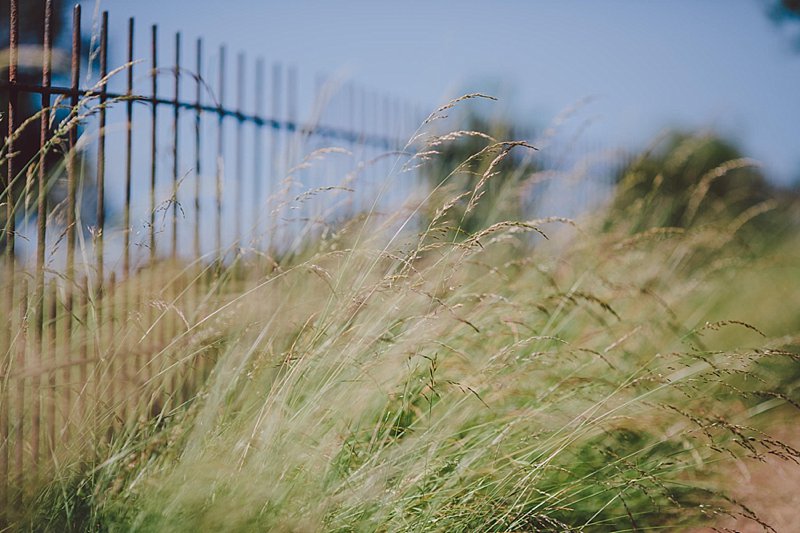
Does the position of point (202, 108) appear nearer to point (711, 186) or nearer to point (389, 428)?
point (389, 428)

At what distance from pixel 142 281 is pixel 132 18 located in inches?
47.7

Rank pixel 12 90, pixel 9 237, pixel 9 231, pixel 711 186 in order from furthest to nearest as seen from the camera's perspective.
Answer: pixel 711 186 < pixel 12 90 < pixel 9 237 < pixel 9 231

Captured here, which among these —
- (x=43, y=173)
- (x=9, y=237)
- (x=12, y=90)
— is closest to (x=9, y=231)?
(x=9, y=237)

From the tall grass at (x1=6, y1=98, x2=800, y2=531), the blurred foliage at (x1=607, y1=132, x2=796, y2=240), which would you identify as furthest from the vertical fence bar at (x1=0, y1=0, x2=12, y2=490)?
the blurred foliage at (x1=607, y1=132, x2=796, y2=240)

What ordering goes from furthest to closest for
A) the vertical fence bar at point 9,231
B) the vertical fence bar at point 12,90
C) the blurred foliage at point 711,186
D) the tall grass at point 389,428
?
the blurred foliage at point 711,186
the vertical fence bar at point 12,90
the vertical fence bar at point 9,231
the tall grass at point 389,428

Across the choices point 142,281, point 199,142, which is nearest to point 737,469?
point 142,281

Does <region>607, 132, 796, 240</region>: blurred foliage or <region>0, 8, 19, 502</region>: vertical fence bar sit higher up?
<region>0, 8, 19, 502</region>: vertical fence bar

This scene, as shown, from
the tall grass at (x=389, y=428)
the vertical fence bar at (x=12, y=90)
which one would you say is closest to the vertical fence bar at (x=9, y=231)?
the vertical fence bar at (x=12, y=90)

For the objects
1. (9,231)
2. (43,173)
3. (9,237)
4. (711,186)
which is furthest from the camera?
(711,186)

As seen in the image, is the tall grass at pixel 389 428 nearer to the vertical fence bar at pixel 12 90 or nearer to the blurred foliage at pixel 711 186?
the vertical fence bar at pixel 12 90

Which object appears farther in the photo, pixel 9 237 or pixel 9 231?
pixel 9 237

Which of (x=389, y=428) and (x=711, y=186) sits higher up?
(x=389, y=428)

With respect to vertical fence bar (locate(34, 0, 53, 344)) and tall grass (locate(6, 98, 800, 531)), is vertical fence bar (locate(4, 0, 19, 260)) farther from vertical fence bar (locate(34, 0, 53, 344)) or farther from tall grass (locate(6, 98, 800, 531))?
tall grass (locate(6, 98, 800, 531))

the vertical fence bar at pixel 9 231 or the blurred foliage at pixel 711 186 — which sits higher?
the vertical fence bar at pixel 9 231
